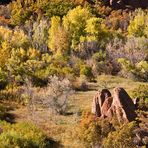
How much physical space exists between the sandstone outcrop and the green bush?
19.2 feet

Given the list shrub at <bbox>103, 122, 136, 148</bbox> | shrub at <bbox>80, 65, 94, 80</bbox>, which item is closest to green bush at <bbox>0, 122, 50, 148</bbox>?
shrub at <bbox>103, 122, 136, 148</bbox>

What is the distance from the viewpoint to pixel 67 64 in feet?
253

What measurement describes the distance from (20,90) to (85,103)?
7.98 metres

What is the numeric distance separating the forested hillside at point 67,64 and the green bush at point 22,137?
85 mm

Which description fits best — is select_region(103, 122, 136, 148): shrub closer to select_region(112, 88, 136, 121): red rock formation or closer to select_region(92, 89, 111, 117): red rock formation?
select_region(112, 88, 136, 121): red rock formation

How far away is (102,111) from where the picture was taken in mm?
48531

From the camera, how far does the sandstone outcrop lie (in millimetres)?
46406

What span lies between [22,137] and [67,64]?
33.7 meters

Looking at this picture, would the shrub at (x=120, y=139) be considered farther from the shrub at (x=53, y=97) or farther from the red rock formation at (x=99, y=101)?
the shrub at (x=53, y=97)

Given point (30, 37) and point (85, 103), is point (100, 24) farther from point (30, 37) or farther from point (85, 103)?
point (85, 103)

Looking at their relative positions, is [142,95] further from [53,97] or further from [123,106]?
[123,106]

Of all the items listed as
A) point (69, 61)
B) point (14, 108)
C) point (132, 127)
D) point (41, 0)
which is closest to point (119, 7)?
point (41, 0)

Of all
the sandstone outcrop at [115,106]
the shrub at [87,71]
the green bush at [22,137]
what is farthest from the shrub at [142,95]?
the shrub at [87,71]

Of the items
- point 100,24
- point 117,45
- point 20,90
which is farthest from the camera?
point 100,24
